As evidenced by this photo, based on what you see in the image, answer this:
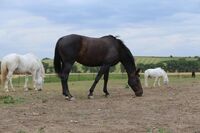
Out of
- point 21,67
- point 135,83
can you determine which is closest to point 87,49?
point 135,83

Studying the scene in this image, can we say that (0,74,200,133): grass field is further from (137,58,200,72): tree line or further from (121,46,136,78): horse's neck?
(137,58,200,72): tree line

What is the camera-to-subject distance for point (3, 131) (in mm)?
8602

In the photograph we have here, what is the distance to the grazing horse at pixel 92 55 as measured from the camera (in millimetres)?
15202

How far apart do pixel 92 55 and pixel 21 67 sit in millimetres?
5856

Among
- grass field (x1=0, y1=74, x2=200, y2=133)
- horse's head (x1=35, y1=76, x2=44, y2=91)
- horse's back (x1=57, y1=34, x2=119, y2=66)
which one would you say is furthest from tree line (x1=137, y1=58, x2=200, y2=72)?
grass field (x1=0, y1=74, x2=200, y2=133)

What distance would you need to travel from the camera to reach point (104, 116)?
10734 mm

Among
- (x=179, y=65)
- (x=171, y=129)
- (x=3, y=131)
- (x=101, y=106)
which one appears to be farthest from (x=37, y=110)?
(x=179, y=65)

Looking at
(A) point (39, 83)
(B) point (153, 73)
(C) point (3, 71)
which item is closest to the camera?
(C) point (3, 71)

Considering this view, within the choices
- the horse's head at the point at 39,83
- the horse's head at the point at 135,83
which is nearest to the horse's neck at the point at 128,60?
the horse's head at the point at 135,83

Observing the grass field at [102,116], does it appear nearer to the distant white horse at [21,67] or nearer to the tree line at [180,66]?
the distant white horse at [21,67]

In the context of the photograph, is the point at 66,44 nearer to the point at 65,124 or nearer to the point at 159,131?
the point at 65,124

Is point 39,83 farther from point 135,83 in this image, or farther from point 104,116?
point 104,116

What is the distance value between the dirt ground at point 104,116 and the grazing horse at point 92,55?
1.69m

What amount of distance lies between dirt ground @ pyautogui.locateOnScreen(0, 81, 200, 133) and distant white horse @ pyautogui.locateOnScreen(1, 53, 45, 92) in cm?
573
